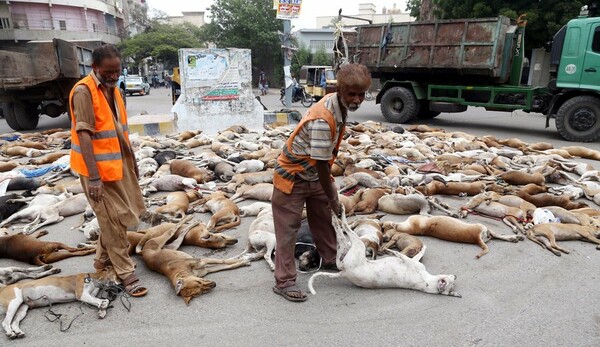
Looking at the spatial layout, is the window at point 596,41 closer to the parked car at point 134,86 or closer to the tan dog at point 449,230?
the tan dog at point 449,230

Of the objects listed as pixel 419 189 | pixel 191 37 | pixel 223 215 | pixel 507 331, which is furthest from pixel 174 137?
pixel 191 37

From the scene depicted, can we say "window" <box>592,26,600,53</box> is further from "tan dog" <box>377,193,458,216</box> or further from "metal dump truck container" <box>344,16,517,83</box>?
"tan dog" <box>377,193,458,216</box>

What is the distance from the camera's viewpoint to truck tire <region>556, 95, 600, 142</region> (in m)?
9.96

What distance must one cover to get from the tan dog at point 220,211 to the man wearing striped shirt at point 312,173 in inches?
62.3

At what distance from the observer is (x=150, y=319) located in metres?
3.23

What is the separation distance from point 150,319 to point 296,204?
1443 millimetres

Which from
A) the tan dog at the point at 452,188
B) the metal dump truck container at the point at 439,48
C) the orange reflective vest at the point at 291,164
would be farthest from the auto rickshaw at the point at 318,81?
the orange reflective vest at the point at 291,164

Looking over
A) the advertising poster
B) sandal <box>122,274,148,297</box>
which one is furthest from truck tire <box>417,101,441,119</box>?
sandal <box>122,274,148,297</box>

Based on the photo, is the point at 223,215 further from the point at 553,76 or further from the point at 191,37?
the point at 191,37

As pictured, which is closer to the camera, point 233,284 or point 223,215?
point 233,284

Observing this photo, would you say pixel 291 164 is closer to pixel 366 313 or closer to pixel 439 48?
pixel 366 313

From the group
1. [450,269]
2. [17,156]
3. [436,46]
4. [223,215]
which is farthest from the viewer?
[436,46]

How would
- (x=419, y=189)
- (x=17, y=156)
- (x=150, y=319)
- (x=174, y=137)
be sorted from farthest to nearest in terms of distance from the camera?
1. (x=174, y=137)
2. (x=17, y=156)
3. (x=419, y=189)
4. (x=150, y=319)

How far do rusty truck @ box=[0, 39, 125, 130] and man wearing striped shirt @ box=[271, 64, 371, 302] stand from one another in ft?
34.6
